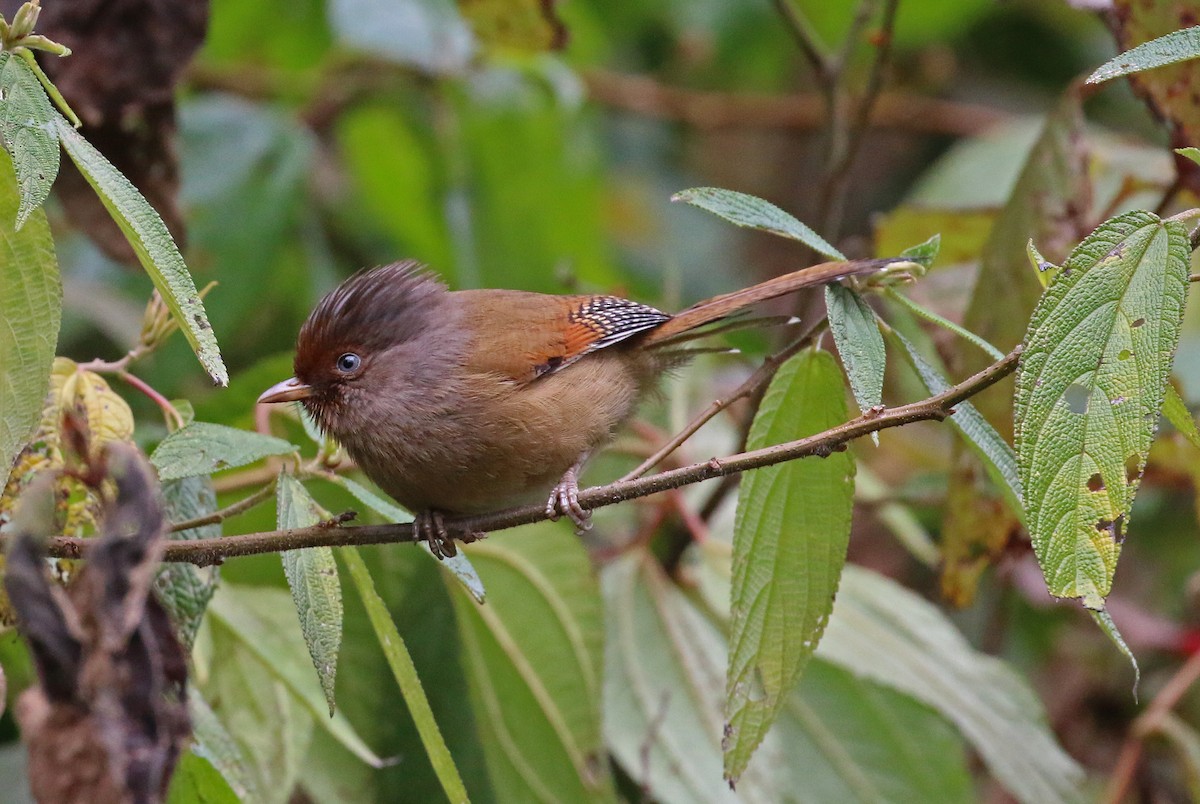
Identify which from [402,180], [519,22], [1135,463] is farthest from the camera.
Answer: [402,180]

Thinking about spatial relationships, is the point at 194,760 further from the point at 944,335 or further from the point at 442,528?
the point at 944,335

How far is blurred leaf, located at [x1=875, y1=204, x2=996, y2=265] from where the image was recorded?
4273mm

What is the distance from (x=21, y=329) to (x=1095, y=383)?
1.64 m

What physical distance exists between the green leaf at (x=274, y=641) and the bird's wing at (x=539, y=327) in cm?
79

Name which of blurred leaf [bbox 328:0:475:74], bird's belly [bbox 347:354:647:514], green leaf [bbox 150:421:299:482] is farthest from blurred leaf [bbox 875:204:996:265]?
green leaf [bbox 150:421:299:482]

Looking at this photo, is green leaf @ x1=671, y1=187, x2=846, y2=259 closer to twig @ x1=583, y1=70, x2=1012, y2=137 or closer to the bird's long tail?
the bird's long tail

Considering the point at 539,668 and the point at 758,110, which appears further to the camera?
the point at 758,110

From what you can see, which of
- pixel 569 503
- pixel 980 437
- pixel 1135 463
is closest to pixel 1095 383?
pixel 1135 463

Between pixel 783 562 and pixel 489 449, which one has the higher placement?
pixel 783 562

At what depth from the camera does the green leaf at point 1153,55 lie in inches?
74.7

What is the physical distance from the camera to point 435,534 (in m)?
2.98

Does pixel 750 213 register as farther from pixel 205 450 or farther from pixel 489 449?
pixel 489 449

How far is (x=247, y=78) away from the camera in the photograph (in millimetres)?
5773

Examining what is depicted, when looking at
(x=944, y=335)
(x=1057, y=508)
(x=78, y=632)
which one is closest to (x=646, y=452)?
(x=944, y=335)
